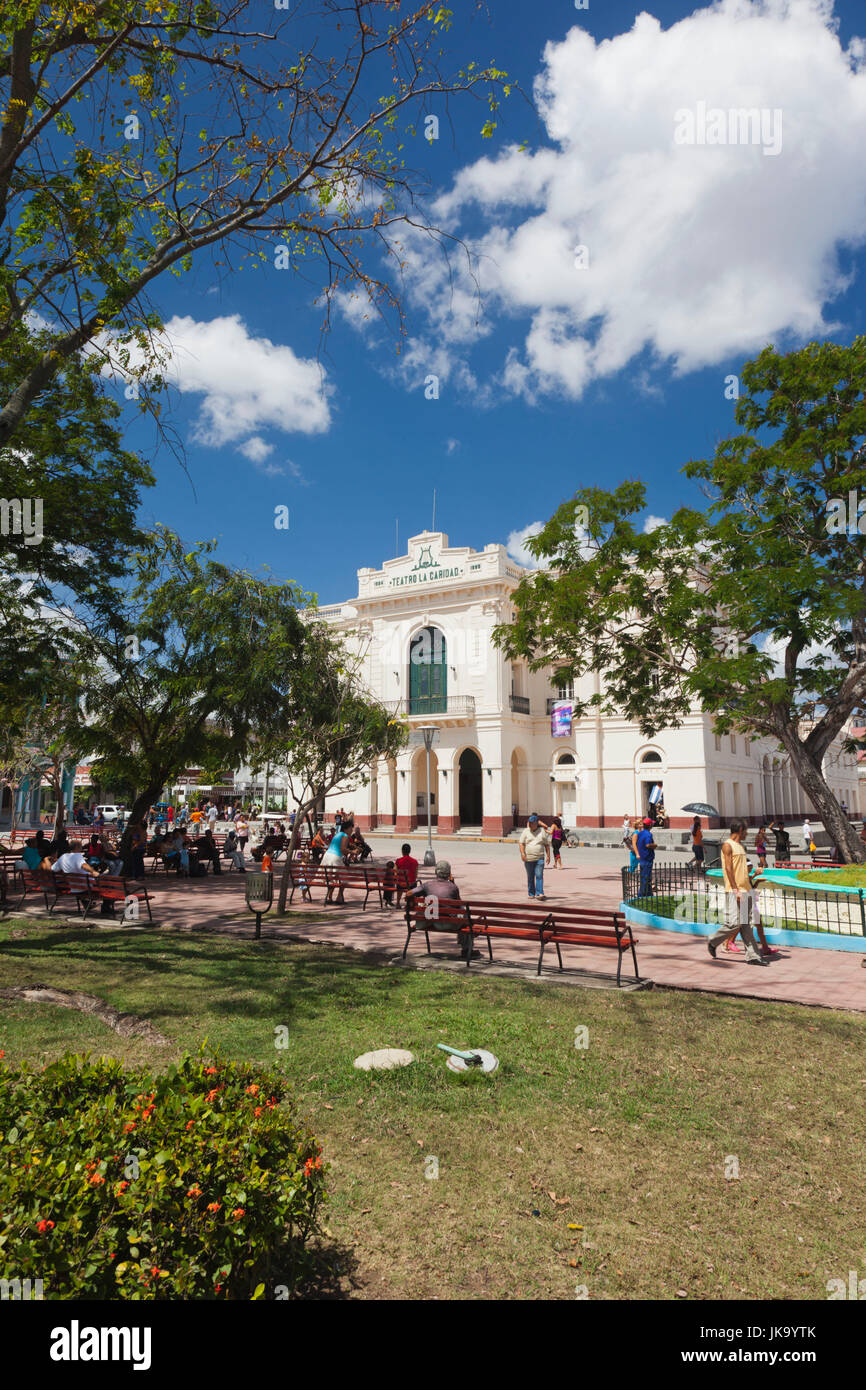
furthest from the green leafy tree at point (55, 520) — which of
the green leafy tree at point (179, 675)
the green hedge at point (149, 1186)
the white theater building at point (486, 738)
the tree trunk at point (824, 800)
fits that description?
the white theater building at point (486, 738)

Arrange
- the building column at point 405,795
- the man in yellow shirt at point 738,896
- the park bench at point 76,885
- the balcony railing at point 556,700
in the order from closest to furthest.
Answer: the man in yellow shirt at point 738,896 → the park bench at point 76,885 → the balcony railing at point 556,700 → the building column at point 405,795

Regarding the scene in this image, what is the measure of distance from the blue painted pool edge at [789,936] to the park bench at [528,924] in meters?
2.62

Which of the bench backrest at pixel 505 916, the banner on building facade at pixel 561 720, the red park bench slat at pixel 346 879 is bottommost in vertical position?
the red park bench slat at pixel 346 879

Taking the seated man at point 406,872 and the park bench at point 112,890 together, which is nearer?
the park bench at point 112,890

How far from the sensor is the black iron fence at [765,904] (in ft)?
35.4

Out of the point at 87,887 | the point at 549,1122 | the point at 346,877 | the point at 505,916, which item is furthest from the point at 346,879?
the point at 549,1122

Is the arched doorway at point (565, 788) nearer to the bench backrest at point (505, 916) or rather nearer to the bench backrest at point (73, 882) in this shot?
the bench backrest at point (73, 882)

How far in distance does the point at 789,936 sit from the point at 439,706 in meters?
28.3

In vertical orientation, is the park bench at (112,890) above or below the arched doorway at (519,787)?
below

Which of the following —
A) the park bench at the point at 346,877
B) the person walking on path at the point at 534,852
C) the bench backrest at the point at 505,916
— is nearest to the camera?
the bench backrest at the point at 505,916

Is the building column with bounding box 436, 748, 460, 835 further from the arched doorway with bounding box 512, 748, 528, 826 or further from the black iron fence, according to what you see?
the black iron fence

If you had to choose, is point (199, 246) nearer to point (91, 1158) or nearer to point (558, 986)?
point (91, 1158)
